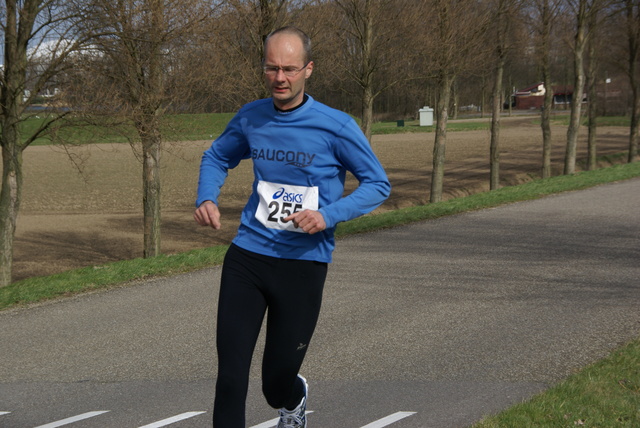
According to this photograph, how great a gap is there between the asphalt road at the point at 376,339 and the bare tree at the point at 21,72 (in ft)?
14.9

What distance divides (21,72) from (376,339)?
333 inches

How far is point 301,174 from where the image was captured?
3648 mm

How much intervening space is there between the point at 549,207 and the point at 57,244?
12094 mm

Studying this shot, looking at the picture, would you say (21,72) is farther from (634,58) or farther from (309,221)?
(634,58)

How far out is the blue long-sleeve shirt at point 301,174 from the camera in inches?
143

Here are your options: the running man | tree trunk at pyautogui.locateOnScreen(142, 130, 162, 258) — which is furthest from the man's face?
tree trunk at pyautogui.locateOnScreen(142, 130, 162, 258)

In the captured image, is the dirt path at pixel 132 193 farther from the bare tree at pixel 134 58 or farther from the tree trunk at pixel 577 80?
the tree trunk at pixel 577 80

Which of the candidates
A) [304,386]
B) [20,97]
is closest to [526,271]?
[304,386]

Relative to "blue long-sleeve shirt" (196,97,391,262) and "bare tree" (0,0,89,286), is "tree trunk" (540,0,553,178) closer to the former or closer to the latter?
"bare tree" (0,0,89,286)

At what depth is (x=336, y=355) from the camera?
21.5 feet

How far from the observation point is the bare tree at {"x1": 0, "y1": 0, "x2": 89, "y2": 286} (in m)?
12.8

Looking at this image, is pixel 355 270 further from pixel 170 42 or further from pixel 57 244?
pixel 57 244

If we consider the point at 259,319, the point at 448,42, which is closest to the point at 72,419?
the point at 259,319

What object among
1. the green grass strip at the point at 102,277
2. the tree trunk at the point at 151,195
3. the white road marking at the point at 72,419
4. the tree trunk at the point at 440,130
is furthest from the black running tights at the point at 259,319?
the tree trunk at the point at 440,130
